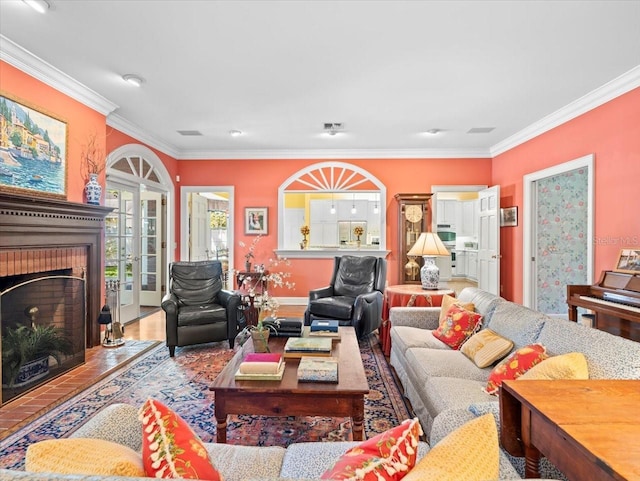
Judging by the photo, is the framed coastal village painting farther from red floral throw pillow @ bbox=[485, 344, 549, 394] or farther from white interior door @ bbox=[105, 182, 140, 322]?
red floral throw pillow @ bbox=[485, 344, 549, 394]

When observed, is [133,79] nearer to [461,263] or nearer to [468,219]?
[468,219]

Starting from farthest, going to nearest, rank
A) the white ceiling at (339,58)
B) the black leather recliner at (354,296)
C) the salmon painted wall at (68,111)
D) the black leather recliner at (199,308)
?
the black leather recliner at (354,296) → the black leather recliner at (199,308) → the salmon painted wall at (68,111) → the white ceiling at (339,58)

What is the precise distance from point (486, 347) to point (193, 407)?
2023mm

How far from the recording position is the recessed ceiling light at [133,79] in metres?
3.34

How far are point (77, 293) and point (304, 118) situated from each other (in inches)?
122

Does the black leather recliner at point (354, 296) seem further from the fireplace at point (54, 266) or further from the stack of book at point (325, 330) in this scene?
the fireplace at point (54, 266)

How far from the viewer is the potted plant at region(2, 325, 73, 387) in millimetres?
2627

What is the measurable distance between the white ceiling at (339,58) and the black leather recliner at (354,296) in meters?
1.86

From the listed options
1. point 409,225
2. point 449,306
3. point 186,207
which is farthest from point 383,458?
point 186,207

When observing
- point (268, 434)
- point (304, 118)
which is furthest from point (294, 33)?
point (268, 434)

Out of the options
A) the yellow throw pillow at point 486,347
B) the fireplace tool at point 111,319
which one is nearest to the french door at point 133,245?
the fireplace tool at point 111,319

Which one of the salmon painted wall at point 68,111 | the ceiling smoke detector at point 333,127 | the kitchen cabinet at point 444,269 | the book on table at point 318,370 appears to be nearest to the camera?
the book on table at point 318,370

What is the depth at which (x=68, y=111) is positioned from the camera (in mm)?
3500

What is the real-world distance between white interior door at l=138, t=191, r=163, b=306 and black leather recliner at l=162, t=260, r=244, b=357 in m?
1.95
